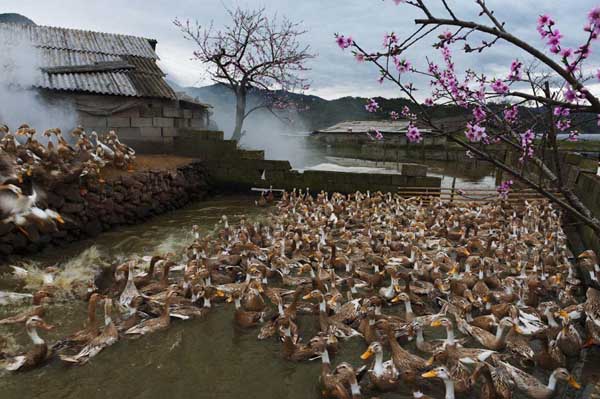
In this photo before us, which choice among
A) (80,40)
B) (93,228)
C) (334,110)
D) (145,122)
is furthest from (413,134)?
(334,110)

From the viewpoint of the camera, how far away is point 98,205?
1276 centimetres

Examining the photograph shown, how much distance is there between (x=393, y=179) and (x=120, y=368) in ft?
46.0

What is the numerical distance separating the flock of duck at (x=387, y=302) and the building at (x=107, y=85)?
31.2 feet

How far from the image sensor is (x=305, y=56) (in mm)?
26156

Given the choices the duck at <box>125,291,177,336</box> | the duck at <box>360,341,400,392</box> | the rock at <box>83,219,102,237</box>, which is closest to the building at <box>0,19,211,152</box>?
the rock at <box>83,219,102,237</box>

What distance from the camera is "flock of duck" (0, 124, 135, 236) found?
9.81m

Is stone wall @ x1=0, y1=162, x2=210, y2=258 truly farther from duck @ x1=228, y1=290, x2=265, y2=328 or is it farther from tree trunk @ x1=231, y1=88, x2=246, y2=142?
tree trunk @ x1=231, y1=88, x2=246, y2=142

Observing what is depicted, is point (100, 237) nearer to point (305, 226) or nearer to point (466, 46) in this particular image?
point (305, 226)

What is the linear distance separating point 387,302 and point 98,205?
9432mm

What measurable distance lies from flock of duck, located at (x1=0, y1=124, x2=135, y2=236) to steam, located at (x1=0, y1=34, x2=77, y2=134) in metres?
4.11

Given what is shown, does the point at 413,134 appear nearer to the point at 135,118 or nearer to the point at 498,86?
the point at 498,86

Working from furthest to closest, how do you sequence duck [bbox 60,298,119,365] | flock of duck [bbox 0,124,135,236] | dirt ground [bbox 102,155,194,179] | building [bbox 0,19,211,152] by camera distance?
1. building [bbox 0,19,211,152]
2. dirt ground [bbox 102,155,194,179]
3. flock of duck [bbox 0,124,135,236]
4. duck [bbox 60,298,119,365]

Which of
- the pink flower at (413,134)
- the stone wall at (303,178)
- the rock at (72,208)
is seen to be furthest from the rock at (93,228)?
the pink flower at (413,134)

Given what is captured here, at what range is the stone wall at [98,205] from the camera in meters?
10.4
